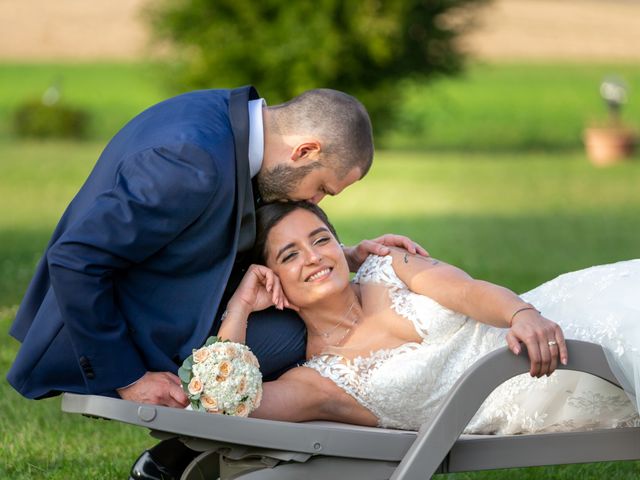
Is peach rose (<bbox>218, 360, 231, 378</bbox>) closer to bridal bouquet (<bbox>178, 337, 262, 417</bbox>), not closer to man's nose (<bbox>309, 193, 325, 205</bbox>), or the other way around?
bridal bouquet (<bbox>178, 337, 262, 417</bbox>)

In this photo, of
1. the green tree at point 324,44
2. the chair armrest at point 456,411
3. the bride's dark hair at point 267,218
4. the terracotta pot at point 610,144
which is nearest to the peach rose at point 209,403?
the chair armrest at point 456,411

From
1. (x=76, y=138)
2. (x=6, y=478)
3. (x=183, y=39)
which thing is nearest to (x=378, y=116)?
(x=183, y=39)

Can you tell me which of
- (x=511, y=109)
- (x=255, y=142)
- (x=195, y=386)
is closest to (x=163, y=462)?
(x=195, y=386)

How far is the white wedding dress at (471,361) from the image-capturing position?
432 cm

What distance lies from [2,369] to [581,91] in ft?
122

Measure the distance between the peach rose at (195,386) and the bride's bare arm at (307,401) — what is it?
338mm

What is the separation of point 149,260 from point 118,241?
0.29m

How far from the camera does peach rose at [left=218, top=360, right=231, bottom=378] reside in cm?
390

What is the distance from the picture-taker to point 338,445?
3932 mm

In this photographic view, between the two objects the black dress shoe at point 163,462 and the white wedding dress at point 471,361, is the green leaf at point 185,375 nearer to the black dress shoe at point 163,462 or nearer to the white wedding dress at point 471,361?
the white wedding dress at point 471,361

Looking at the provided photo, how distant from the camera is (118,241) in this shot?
4.00m

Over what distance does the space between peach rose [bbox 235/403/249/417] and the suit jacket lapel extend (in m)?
0.67

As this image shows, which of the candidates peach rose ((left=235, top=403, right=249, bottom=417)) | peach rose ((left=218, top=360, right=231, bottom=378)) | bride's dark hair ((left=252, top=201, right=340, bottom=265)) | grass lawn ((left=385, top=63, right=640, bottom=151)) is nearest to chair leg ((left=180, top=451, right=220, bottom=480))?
peach rose ((left=235, top=403, right=249, bottom=417))

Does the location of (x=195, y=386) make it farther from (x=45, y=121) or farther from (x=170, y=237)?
(x=45, y=121)
